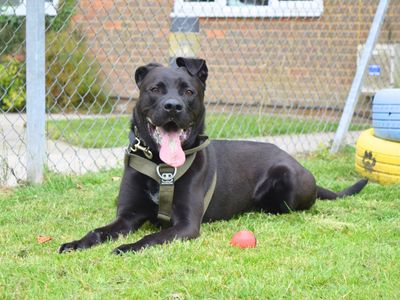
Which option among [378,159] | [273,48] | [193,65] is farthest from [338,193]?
[273,48]

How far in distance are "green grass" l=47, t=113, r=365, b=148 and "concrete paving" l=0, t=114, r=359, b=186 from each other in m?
A: 0.16

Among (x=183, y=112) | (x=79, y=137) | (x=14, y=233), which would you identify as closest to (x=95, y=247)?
(x=14, y=233)

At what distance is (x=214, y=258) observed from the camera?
3.44 meters

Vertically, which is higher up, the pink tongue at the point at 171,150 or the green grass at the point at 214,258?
the pink tongue at the point at 171,150

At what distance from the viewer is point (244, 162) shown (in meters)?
4.73

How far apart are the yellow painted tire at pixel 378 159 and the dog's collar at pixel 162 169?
2322 millimetres

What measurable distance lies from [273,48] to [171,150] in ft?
20.7

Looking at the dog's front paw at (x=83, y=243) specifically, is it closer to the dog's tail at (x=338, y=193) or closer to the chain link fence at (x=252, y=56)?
the dog's tail at (x=338, y=193)

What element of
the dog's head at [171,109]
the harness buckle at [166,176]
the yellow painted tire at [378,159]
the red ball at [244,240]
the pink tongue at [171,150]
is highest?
the dog's head at [171,109]

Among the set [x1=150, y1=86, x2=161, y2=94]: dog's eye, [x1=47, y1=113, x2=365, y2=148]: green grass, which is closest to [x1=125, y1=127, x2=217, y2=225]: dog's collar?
[x1=150, y1=86, x2=161, y2=94]: dog's eye

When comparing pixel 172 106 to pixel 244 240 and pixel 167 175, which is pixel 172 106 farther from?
pixel 244 240

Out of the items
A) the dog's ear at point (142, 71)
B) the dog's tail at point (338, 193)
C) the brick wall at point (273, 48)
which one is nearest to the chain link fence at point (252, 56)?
the brick wall at point (273, 48)

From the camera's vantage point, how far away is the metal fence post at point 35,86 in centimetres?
527

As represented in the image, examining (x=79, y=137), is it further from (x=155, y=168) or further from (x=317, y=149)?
(x=155, y=168)
